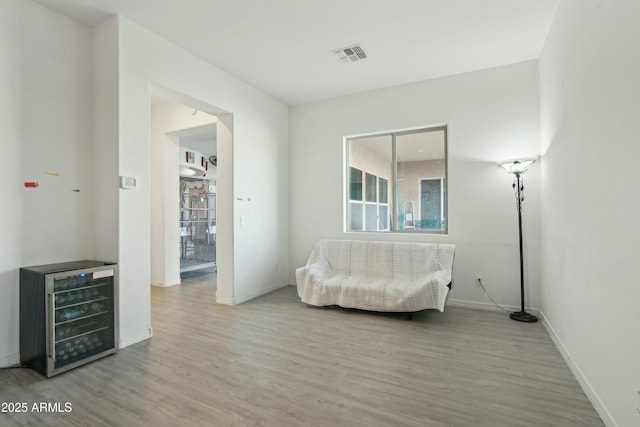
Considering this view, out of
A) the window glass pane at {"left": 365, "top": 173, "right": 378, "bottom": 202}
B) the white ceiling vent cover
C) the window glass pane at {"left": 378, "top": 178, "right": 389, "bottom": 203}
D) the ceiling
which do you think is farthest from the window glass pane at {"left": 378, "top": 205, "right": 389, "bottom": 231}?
the white ceiling vent cover

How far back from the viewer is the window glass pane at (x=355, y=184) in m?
5.19

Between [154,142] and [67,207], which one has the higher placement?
[154,142]

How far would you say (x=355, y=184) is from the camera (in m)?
5.26

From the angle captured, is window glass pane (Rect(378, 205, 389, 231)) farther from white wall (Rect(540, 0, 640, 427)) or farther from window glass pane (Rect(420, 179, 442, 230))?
white wall (Rect(540, 0, 640, 427))

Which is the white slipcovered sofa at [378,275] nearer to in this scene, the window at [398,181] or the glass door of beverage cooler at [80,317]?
the window at [398,181]

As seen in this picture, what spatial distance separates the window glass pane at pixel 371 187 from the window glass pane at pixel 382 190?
3.8 inches

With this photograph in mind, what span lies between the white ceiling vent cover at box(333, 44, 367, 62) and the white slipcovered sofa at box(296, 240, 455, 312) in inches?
95.1

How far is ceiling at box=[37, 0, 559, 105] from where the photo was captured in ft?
9.36

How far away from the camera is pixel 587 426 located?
181cm

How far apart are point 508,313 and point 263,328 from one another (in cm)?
296

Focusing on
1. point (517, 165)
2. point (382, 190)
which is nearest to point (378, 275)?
point (382, 190)

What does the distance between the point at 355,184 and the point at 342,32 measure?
2459 millimetres

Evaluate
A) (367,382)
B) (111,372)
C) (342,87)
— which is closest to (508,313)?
(367,382)

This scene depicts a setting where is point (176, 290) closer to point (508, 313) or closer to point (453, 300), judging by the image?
point (453, 300)
